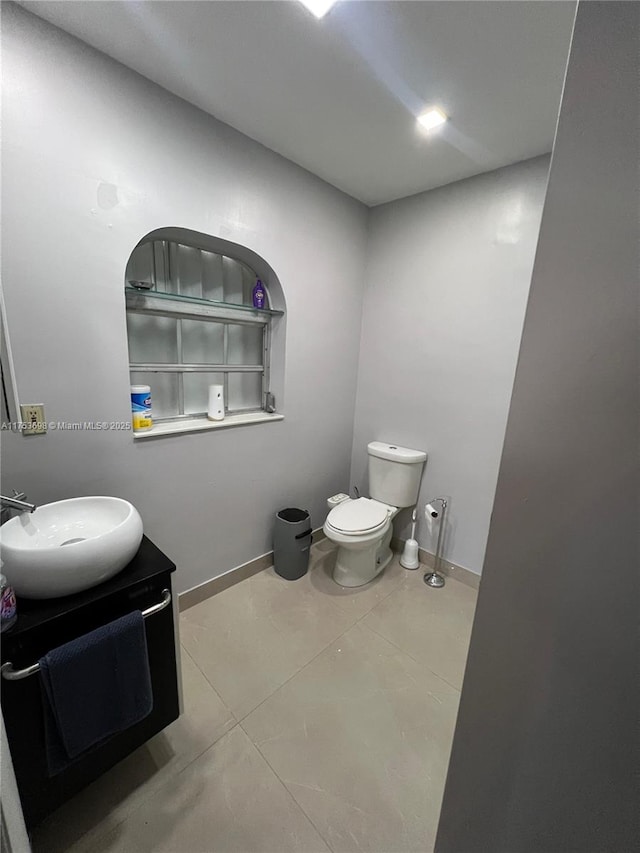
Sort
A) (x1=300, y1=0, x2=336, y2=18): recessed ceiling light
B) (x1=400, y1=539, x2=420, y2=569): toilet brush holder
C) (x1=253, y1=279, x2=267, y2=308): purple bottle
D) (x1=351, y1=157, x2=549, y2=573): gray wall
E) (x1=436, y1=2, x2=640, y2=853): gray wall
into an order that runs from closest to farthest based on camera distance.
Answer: (x1=436, y1=2, x2=640, y2=853): gray wall < (x1=300, y1=0, x2=336, y2=18): recessed ceiling light < (x1=351, y1=157, x2=549, y2=573): gray wall < (x1=253, y1=279, x2=267, y2=308): purple bottle < (x1=400, y1=539, x2=420, y2=569): toilet brush holder

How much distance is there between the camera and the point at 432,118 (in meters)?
1.43

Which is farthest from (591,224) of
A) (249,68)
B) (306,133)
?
(306,133)

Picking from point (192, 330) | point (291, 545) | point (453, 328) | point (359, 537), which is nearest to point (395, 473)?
point (359, 537)

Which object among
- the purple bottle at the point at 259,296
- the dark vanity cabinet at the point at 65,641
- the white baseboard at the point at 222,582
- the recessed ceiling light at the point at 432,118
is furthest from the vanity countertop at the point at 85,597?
the recessed ceiling light at the point at 432,118

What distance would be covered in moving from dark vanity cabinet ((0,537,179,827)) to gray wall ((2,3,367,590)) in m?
0.53

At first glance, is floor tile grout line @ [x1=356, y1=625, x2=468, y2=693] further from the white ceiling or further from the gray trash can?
the white ceiling

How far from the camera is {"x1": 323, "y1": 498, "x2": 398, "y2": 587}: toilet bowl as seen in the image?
1931 millimetres

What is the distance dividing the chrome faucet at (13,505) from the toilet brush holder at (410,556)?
2.07m

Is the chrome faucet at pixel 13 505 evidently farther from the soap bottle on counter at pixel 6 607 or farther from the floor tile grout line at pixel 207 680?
the floor tile grout line at pixel 207 680

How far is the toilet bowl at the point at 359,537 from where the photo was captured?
1931 mm

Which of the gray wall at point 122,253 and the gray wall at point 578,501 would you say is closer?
the gray wall at point 578,501

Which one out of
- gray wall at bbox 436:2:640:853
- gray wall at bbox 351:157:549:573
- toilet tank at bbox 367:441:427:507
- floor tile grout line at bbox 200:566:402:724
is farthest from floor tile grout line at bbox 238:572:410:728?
gray wall at bbox 436:2:640:853

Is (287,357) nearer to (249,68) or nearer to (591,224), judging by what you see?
(249,68)

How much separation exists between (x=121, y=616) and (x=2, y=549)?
372 mm
